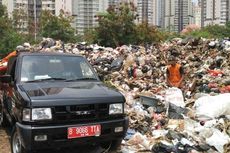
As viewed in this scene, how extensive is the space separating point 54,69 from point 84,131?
146 centimetres

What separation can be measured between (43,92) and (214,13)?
7497 cm

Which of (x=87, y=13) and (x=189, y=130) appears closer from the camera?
(x=189, y=130)

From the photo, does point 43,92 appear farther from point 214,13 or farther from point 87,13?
point 214,13

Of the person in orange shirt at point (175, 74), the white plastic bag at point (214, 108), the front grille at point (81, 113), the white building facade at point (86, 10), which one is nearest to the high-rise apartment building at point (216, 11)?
the white building facade at point (86, 10)

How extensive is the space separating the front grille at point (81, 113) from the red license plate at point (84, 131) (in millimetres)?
112

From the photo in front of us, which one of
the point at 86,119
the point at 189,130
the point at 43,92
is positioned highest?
the point at 43,92

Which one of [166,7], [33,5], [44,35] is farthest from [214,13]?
[44,35]

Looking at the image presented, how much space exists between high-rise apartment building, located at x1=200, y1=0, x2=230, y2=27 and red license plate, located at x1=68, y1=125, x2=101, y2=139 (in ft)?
231

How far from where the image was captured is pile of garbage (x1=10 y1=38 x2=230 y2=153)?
665 cm

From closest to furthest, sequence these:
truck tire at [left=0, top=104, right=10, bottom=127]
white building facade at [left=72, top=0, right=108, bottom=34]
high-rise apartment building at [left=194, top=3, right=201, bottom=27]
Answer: truck tire at [left=0, top=104, right=10, bottom=127] → white building facade at [left=72, top=0, right=108, bottom=34] → high-rise apartment building at [left=194, top=3, right=201, bottom=27]

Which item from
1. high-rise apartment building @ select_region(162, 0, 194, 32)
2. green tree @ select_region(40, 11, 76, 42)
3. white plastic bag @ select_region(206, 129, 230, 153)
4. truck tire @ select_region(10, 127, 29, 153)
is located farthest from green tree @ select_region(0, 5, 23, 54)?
high-rise apartment building @ select_region(162, 0, 194, 32)

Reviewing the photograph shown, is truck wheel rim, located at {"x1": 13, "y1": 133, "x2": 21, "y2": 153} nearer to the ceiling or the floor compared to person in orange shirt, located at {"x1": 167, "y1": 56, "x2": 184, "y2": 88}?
nearer to the floor

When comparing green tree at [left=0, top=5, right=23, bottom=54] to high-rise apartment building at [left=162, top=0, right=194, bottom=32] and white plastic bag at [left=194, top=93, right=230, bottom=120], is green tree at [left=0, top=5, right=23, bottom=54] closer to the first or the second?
white plastic bag at [left=194, top=93, right=230, bottom=120]

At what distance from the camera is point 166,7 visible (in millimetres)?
88875
